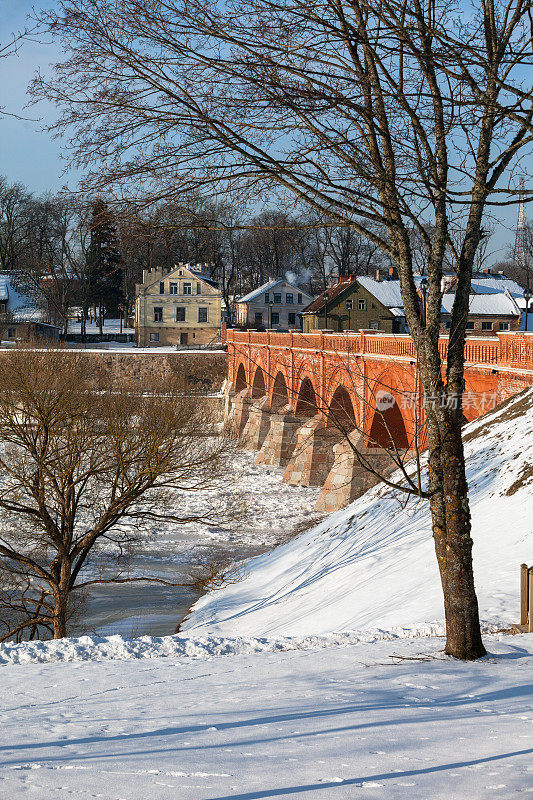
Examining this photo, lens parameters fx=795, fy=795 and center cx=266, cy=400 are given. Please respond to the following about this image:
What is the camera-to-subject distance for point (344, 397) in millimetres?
31859

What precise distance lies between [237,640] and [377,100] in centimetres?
552

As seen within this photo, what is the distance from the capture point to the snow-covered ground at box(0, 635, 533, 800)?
13.2 ft

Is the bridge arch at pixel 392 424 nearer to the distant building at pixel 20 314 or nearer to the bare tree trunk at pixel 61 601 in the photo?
the bare tree trunk at pixel 61 601

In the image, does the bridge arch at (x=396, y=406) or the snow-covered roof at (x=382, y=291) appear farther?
the snow-covered roof at (x=382, y=291)

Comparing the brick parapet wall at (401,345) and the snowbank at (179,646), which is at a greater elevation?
the brick parapet wall at (401,345)

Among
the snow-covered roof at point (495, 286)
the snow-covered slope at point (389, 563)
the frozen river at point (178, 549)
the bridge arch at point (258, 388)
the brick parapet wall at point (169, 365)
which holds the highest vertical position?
the snow-covered roof at point (495, 286)

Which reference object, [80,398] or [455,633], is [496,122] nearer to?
[455,633]

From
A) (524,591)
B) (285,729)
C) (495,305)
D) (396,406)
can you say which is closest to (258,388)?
(495,305)

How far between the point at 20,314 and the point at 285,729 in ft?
220

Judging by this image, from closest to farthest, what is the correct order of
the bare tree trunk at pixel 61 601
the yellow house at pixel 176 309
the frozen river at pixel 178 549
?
the bare tree trunk at pixel 61 601 < the frozen river at pixel 178 549 < the yellow house at pixel 176 309

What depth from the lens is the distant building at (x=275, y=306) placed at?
71.1 meters

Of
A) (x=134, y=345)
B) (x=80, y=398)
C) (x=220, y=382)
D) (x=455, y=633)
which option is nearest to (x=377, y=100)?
(x=455, y=633)

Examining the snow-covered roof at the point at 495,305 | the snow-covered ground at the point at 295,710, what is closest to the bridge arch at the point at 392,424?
the snow-covered ground at the point at 295,710

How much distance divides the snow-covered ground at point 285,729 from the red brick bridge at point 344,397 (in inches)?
69.7
